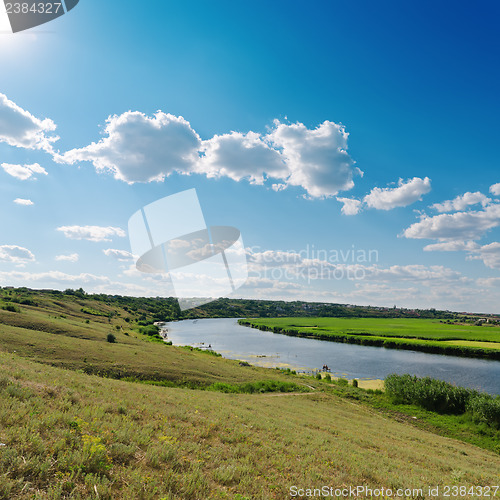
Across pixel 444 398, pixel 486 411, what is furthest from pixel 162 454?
pixel 444 398

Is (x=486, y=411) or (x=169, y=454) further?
(x=486, y=411)

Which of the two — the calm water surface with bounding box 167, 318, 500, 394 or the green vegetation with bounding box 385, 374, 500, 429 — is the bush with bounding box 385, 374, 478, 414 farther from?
the calm water surface with bounding box 167, 318, 500, 394

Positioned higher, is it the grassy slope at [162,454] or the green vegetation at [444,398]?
the grassy slope at [162,454]

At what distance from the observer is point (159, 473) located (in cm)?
679

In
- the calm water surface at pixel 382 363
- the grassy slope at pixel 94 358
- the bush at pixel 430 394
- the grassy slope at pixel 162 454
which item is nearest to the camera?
the grassy slope at pixel 162 454

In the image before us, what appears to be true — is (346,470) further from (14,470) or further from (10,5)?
(10,5)

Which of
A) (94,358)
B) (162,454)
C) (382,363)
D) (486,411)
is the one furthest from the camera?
(382,363)

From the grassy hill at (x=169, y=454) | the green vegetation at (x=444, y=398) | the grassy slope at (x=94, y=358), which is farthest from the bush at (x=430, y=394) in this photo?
the grassy hill at (x=169, y=454)

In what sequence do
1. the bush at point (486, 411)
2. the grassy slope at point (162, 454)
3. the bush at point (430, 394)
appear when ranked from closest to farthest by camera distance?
1. the grassy slope at point (162, 454)
2. the bush at point (486, 411)
3. the bush at point (430, 394)

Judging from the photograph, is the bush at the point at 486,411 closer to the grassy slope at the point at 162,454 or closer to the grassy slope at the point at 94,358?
the grassy slope at the point at 162,454

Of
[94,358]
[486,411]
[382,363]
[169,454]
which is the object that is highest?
[169,454]

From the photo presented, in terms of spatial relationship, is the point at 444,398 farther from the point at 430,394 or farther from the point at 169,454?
the point at 169,454

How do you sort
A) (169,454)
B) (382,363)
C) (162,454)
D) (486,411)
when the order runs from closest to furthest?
(162,454) < (169,454) < (486,411) < (382,363)

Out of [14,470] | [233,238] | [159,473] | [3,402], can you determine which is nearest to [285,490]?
[159,473]
